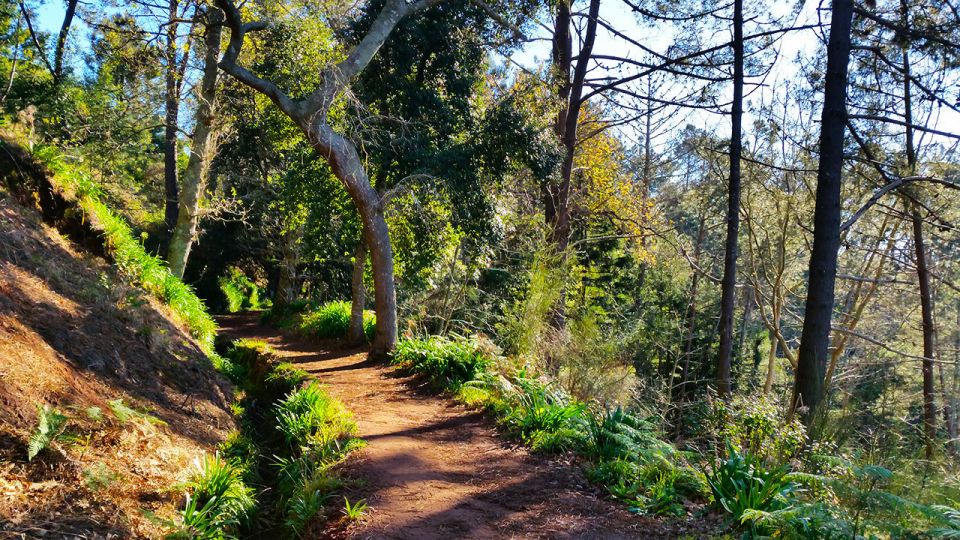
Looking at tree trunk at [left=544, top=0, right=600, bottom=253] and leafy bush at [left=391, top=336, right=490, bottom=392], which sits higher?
tree trunk at [left=544, top=0, right=600, bottom=253]

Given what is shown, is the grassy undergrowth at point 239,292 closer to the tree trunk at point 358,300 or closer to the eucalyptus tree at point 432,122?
the tree trunk at point 358,300

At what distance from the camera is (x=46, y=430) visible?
3652 millimetres

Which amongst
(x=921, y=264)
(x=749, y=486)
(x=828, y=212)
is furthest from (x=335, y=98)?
(x=921, y=264)

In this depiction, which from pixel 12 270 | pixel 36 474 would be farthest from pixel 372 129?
pixel 36 474

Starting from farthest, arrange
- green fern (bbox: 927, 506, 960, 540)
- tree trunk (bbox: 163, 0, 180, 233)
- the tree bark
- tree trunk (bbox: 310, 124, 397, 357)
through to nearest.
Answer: tree trunk (bbox: 163, 0, 180, 233), the tree bark, tree trunk (bbox: 310, 124, 397, 357), green fern (bbox: 927, 506, 960, 540)

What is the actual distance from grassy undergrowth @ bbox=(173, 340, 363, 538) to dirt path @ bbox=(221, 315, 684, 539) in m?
0.29

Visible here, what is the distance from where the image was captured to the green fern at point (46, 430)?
3.49 metres

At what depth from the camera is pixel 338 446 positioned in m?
5.59

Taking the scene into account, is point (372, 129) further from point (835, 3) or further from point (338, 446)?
point (835, 3)

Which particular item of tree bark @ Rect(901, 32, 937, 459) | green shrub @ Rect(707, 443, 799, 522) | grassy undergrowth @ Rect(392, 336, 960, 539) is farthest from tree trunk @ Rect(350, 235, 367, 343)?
tree bark @ Rect(901, 32, 937, 459)

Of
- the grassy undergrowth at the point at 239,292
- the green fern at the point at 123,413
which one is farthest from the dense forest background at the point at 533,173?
the grassy undergrowth at the point at 239,292

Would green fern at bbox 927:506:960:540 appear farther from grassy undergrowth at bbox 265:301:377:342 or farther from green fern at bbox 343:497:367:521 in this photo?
grassy undergrowth at bbox 265:301:377:342

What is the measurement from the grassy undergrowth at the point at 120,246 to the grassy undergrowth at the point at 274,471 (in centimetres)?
216

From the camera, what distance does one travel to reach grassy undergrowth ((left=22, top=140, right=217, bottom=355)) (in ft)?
24.3
